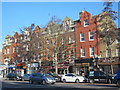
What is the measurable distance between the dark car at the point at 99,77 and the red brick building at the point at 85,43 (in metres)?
8.49

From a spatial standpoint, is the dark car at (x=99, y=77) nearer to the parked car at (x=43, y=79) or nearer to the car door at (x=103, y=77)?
the car door at (x=103, y=77)

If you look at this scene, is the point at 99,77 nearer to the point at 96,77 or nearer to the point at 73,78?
the point at 96,77

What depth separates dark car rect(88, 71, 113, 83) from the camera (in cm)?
2801

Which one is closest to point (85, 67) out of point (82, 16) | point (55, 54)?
point (55, 54)

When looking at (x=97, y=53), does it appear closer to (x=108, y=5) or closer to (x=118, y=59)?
(x=118, y=59)

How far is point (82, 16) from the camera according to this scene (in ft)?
137

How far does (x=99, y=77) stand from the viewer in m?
28.8

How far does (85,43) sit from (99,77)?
12395 mm

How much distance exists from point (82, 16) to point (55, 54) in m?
9.61

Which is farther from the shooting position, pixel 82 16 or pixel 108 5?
pixel 82 16

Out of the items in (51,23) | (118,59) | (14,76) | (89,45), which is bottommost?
(14,76)

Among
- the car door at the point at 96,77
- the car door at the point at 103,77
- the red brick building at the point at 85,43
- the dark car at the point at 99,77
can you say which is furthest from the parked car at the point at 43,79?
the red brick building at the point at 85,43

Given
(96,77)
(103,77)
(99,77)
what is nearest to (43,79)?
(96,77)

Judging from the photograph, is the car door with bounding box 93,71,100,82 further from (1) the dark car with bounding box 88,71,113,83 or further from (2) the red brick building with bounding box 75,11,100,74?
(2) the red brick building with bounding box 75,11,100,74
